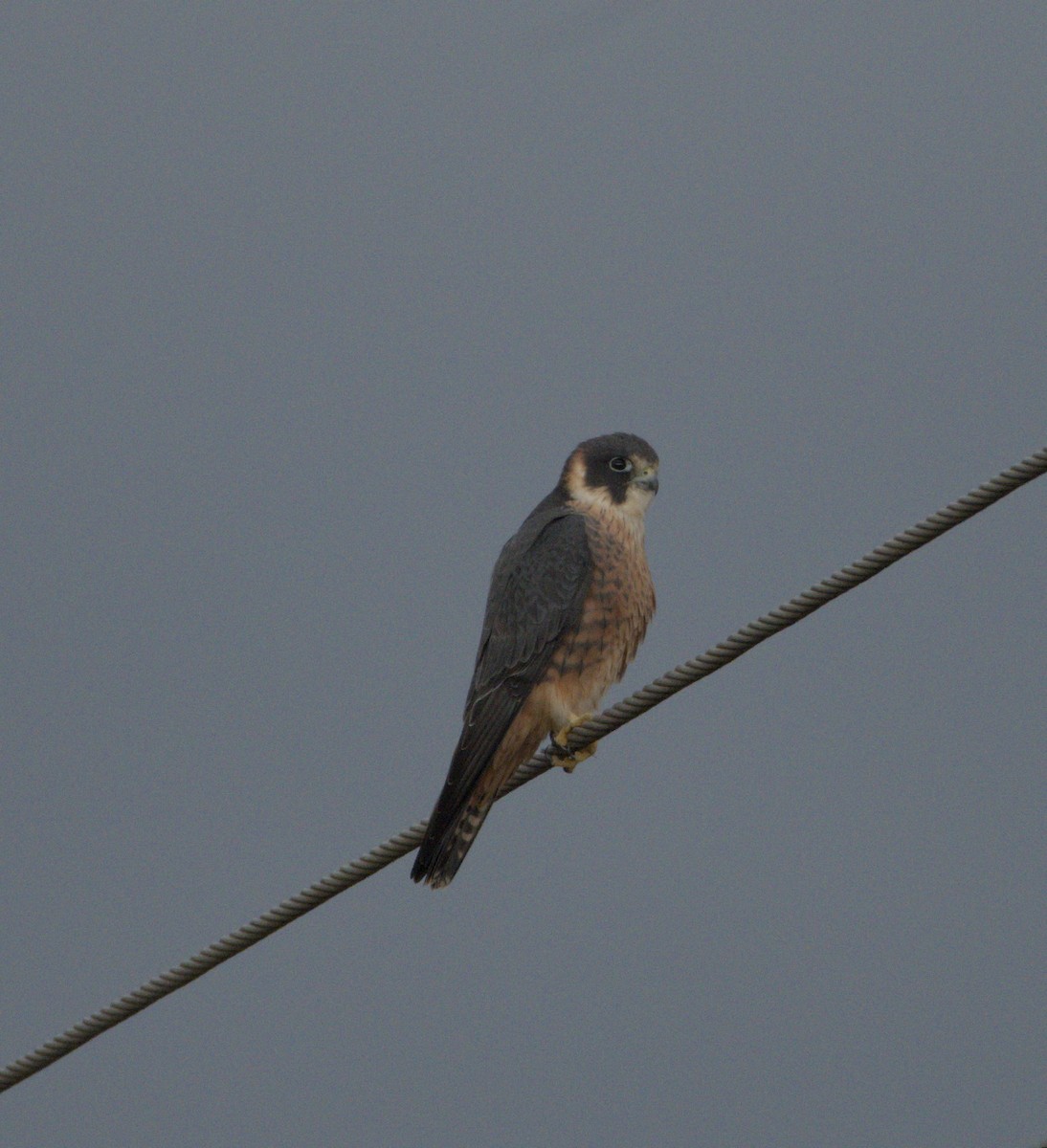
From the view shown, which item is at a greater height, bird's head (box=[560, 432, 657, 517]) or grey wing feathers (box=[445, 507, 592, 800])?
bird's head (box=[560, 432, 657, 517])

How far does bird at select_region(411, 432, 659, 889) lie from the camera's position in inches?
187

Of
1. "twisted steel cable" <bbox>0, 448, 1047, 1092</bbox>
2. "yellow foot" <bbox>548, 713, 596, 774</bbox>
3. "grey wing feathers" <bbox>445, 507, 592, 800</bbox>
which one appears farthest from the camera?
"grey wing feathers" <bbox>445, 507, 592, 800</bbox>

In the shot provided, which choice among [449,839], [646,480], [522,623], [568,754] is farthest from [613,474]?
[449,839]

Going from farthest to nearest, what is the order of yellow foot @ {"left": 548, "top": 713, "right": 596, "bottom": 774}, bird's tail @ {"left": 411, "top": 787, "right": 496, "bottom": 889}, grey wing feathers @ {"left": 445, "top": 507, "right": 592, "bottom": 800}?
grey wing feathers @ {"left": 445, "top": 507, "right": 592, "bottom": 800} < yellow foot @ {"left": 548, "top": 713, "right": 596, "bottom": 774} < bird's tail @ {"left": 411, "top": 787, "right": 496, "bottom": 889}

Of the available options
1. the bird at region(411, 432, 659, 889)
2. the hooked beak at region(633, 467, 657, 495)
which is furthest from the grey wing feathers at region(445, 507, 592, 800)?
the hooked beak at region(633, 467, 657, 495)

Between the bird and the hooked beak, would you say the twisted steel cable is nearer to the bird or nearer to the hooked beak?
the bird

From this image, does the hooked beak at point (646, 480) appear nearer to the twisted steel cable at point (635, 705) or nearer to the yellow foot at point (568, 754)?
the yellow foot at point (568, 754)

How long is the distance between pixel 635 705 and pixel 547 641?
1.25 metres

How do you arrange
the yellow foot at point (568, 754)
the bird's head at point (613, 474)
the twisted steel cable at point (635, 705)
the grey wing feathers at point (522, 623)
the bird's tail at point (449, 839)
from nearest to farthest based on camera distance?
the twisted steel cable at point (635, 705), the bird's tail at point (449, 839), the yellow foot at point (568, 754), the grey wing feathers at point (522, 623), the bird's head at point (613, 474)

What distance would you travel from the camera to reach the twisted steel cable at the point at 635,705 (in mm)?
3273

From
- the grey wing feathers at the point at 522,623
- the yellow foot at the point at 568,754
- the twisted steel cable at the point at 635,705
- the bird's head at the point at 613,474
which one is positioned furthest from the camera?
the bird's head at the point at 613,474

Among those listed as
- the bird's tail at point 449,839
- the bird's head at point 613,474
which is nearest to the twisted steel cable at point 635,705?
the bird's tail at point 449,839

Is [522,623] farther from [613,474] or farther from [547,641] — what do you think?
[613,474]

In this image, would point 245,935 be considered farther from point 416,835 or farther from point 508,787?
point 508,787
